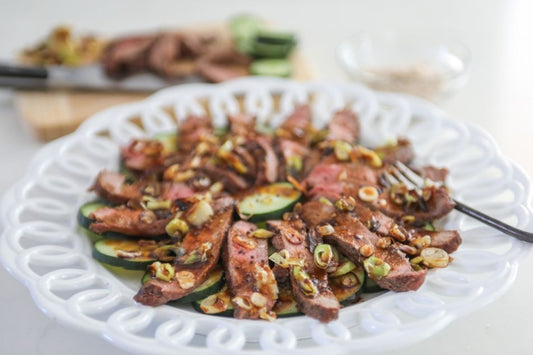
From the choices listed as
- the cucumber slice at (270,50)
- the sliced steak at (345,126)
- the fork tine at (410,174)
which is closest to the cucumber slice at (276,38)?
the cucumber slice at (270,50)

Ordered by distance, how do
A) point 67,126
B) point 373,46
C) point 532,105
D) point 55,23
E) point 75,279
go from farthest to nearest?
point 55,23 < point 373,46 < point 532,105 < point 67,126 < point 75,279

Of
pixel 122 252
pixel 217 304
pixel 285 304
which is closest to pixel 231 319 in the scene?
pixel 217 304

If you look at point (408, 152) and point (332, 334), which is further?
point (408, 152)

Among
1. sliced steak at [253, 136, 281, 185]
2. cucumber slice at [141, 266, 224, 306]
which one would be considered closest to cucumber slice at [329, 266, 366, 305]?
cucumber slice at [141, 266, 224, 306]

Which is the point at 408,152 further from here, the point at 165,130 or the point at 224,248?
the point at 165,130

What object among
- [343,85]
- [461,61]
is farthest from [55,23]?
[461,61]
